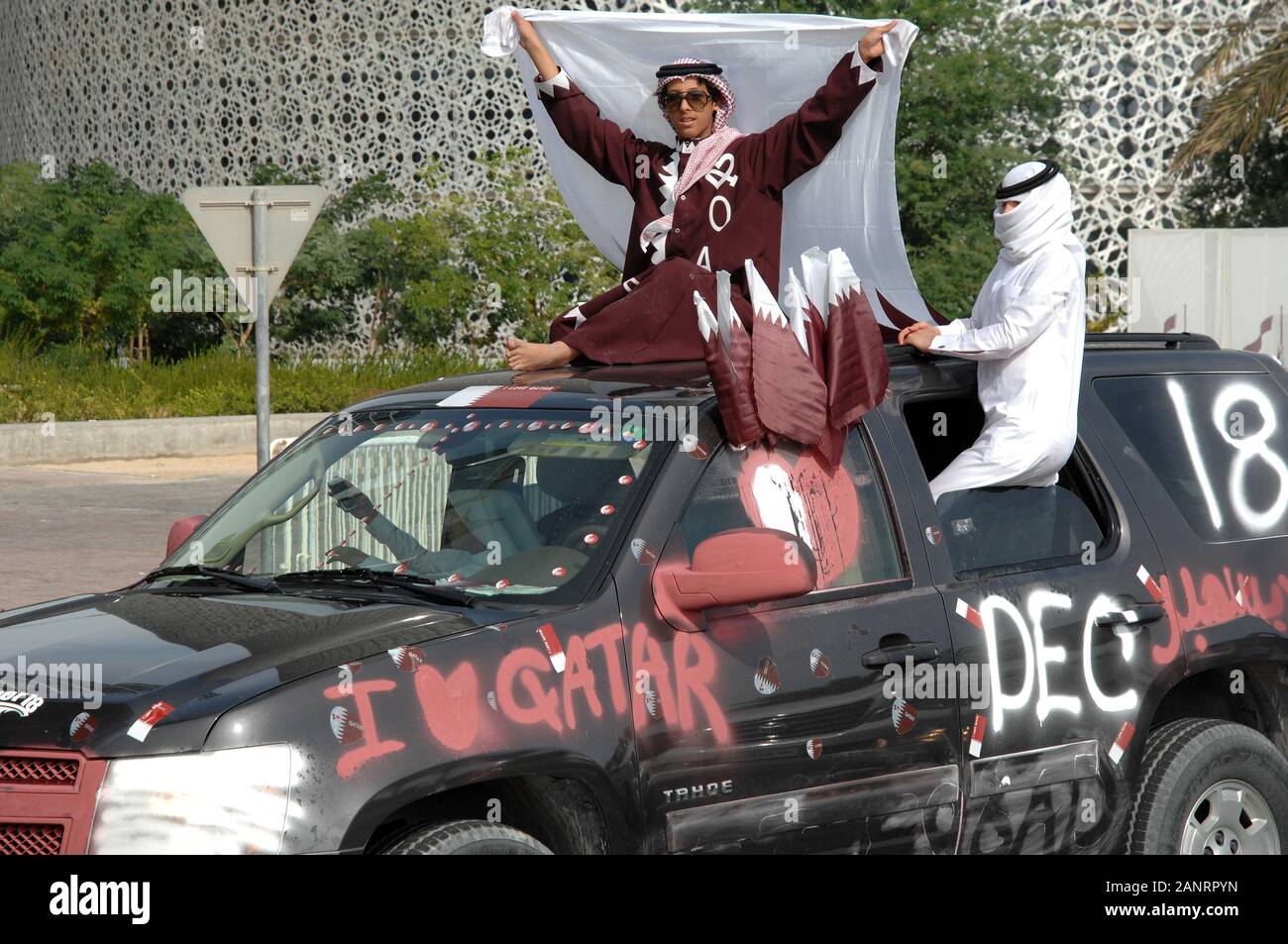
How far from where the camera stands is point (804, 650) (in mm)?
4242

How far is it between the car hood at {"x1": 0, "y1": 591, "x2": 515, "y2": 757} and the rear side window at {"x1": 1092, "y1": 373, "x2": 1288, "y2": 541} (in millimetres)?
2410

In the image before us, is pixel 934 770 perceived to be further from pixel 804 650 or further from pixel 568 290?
pixel 568 290

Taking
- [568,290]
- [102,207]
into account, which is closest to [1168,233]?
[568,290]

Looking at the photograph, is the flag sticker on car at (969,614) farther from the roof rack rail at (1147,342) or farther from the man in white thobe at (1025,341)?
the roof rack rail at (1147,342)

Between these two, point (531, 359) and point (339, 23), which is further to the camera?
point (339, 23)

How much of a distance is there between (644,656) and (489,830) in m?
0.57

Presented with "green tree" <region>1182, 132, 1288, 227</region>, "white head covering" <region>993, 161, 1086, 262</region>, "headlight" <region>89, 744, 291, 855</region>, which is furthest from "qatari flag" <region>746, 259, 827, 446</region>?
"green tree" <region>1182, 132, 1288, 227</region>

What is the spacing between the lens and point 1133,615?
4.93 m

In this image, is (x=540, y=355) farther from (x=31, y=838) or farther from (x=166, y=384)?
(x=166, y=384)

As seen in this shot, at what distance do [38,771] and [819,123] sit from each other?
355 centimetres

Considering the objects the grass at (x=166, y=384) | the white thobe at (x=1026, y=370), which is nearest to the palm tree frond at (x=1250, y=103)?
the grass at (x=166, y=384)

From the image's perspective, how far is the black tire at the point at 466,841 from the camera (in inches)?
140

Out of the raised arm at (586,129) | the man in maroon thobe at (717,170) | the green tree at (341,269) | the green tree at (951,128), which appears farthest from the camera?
the green tree at (341,269)

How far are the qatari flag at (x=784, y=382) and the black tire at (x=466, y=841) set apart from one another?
129 centimetres
